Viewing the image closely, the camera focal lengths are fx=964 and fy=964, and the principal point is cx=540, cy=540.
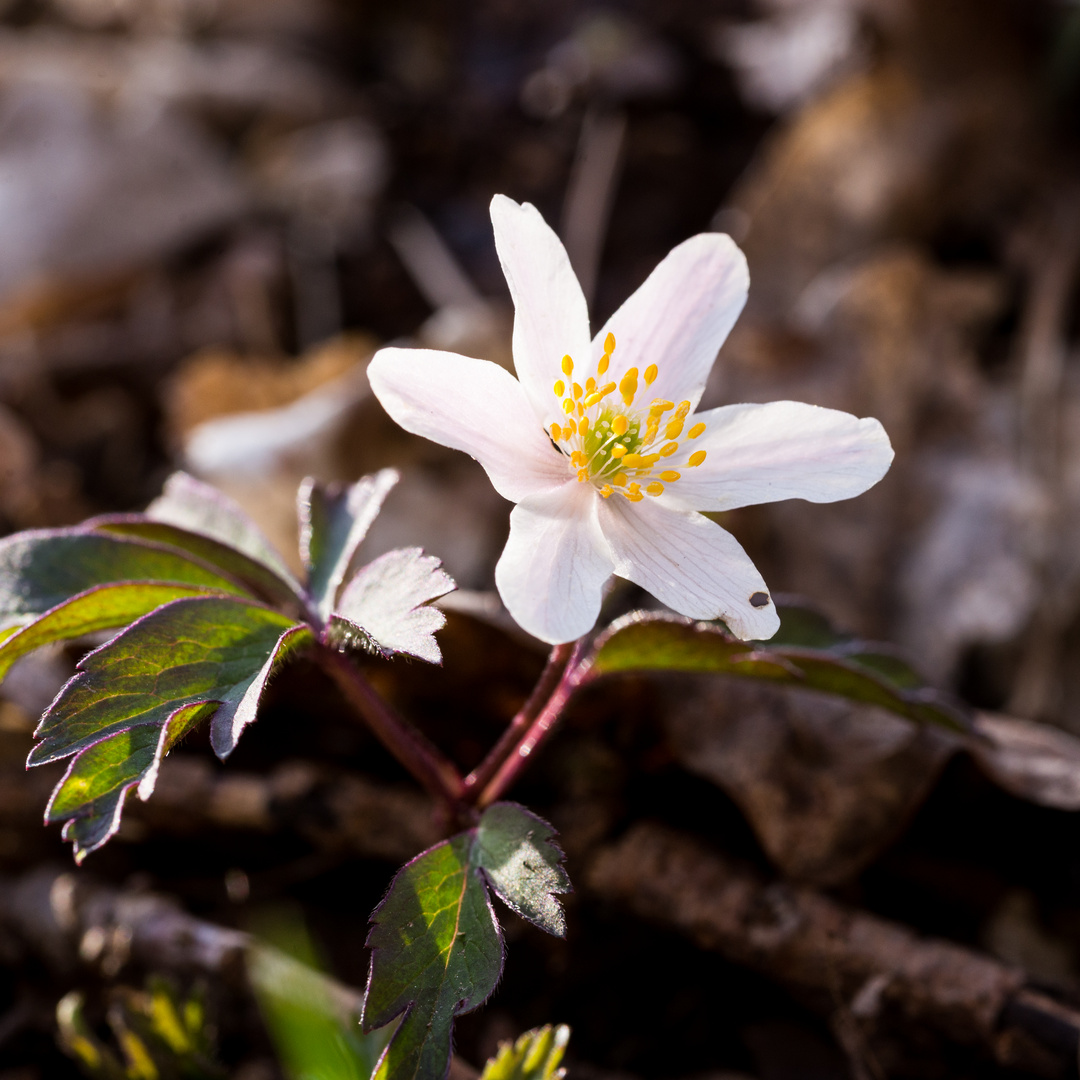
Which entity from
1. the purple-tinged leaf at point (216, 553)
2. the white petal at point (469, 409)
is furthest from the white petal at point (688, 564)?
the purple-tinged leaf at point (216, 553)

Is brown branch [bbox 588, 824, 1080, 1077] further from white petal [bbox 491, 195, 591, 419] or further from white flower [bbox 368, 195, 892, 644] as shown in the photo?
white petal [bbox 491, 195, 591, 419]

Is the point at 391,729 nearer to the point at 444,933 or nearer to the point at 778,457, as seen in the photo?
the point at 444,933

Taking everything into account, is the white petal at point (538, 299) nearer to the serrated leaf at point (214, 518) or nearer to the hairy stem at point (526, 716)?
the hairy stem at point (526, 716)

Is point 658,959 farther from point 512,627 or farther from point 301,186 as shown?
point 301,186

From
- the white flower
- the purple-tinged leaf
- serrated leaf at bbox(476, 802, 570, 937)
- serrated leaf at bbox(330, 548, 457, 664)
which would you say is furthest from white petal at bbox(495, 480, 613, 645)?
the purple-tinged leaf

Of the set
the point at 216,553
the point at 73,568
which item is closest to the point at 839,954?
the point at 216,553
